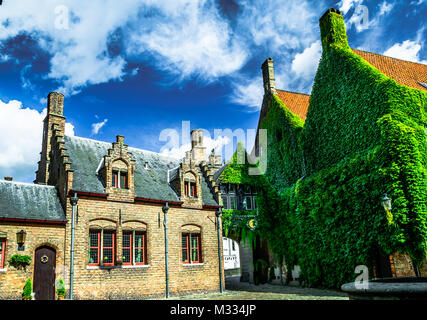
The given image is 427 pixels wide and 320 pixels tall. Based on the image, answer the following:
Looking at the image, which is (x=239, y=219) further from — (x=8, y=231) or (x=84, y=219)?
(x=8, y=231)

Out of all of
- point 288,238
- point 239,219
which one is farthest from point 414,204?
point 239,219

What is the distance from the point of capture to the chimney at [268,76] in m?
26.3

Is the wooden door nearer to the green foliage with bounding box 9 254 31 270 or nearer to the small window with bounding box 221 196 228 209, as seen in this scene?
the green foliage with bounding box 9 254 31 270

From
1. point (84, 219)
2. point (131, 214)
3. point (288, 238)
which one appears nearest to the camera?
point (84, 219)

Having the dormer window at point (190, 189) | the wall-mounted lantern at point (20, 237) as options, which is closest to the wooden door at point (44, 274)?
the wall-mounted lantern at point (20, 237)

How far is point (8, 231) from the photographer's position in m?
13.4

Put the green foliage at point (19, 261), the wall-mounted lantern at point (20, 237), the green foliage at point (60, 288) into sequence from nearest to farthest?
the green foliage at point (19, 261)
the wall-mounted lantern at point (20, 237)
the green foliage at point (60, 288)

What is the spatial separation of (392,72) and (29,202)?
21.3 metres

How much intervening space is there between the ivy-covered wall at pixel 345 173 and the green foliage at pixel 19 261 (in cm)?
1405

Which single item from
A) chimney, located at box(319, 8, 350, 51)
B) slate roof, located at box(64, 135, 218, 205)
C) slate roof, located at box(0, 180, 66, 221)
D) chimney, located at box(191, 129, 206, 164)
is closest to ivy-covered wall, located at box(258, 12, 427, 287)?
chimney, located at box(319, 8, 350, 51)

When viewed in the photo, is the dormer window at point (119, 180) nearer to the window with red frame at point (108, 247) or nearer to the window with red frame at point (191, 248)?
the window with red frame at point (108, 247)

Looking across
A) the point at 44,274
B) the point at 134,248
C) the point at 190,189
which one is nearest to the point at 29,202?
the point at 44,274

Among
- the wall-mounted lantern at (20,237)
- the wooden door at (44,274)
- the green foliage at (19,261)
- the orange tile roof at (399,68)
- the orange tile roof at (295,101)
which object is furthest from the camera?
the orange tile roof at (295,101)
